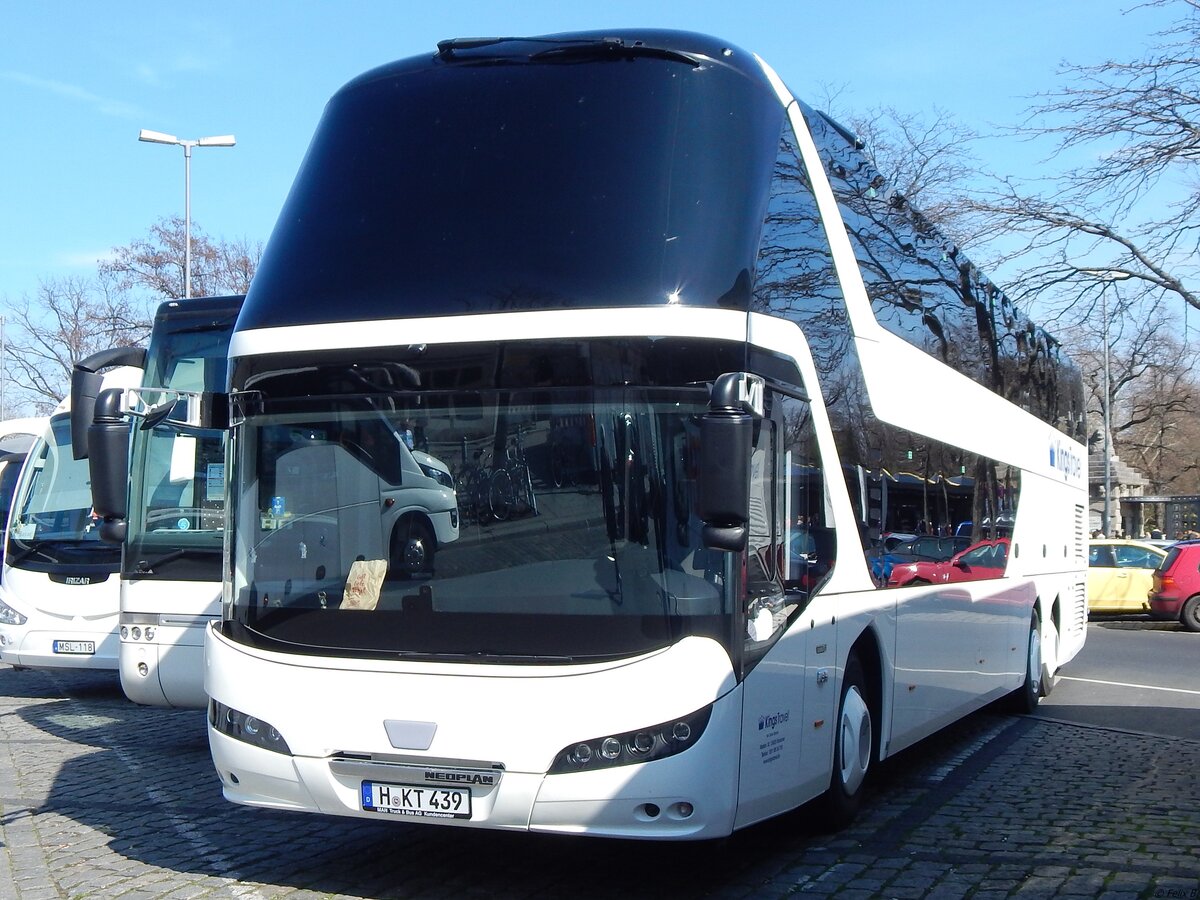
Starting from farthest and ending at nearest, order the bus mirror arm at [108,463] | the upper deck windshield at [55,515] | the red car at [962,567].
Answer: the upper deck windshield at [55,515]
the red car at [962,567]
the bus mirror arm at [108,463]

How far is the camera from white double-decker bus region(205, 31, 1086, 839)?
5988 millimetres

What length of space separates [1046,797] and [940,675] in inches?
48.1

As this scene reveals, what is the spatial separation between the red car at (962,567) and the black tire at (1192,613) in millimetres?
13760

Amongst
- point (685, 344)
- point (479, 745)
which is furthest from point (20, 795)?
point (685, 344)

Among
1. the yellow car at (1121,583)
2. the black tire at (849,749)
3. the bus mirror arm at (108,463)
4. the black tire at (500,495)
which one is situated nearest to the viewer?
the black tire at (500,495)

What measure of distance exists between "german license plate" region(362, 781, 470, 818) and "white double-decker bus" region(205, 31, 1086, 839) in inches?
0.6

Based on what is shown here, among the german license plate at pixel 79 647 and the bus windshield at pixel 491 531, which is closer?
the bus windshield at pixel 491 531

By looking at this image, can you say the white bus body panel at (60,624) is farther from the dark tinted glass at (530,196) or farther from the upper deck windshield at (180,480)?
the dark tinted glass at (530,196)

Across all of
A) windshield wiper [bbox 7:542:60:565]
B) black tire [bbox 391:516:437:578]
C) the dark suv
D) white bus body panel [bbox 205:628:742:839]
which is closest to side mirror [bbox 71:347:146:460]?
black tire [bbox 391:516:437:578]

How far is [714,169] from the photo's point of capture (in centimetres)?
664

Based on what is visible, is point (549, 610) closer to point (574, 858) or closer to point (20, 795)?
point (574, 858)

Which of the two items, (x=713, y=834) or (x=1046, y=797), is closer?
(x=713, y=834)

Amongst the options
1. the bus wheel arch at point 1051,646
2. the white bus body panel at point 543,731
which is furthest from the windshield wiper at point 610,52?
the bus wheel arch at point 1051,646

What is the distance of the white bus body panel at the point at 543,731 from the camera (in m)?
5.91
